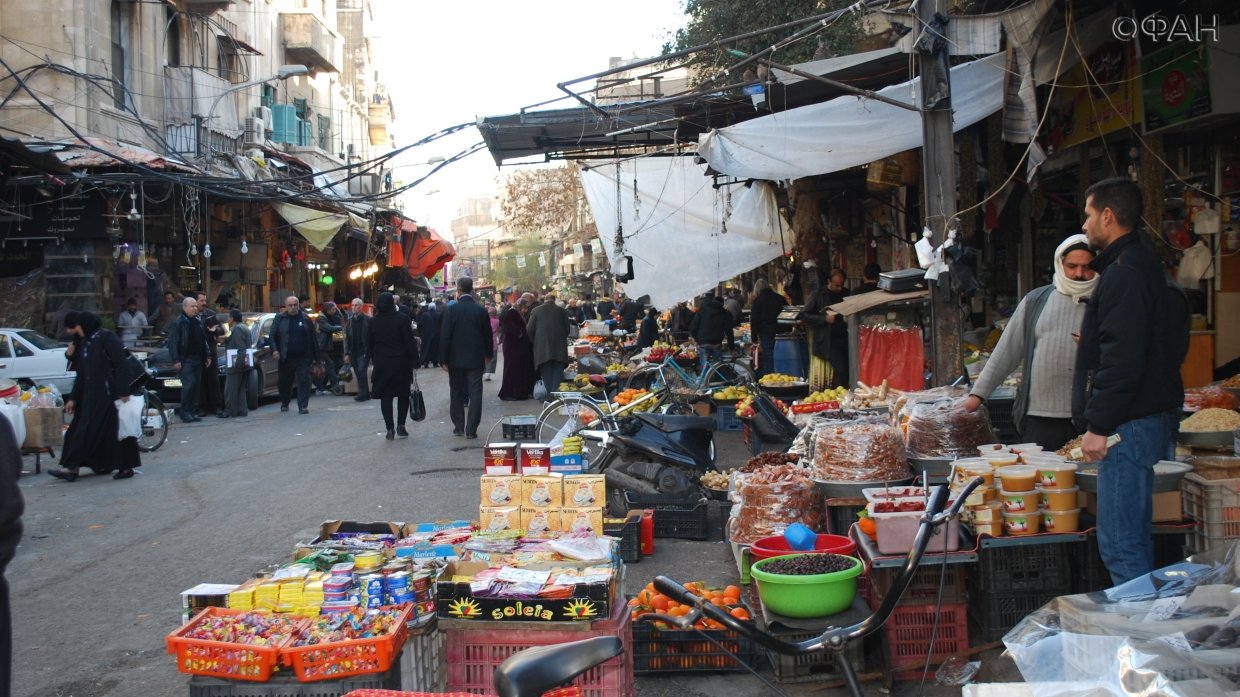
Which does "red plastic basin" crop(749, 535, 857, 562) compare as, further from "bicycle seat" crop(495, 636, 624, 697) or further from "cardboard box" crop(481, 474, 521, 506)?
"bicycle seat" crop(495, 636, 624, 697)

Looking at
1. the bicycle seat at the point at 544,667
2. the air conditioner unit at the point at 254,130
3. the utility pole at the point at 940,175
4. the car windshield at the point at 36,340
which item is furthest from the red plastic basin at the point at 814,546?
the air conditioner unit at the point at 254,130

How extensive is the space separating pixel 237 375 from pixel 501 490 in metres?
13.1

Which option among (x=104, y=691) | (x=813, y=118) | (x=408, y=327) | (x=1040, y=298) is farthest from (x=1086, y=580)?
(x=408, y=327)

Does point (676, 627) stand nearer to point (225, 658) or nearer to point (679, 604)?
point (225, 658)

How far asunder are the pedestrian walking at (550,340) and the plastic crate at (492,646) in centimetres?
1237

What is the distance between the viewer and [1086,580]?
17.4 ft

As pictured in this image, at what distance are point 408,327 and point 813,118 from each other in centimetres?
608

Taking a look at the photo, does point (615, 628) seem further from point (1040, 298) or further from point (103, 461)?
point (103, 461)

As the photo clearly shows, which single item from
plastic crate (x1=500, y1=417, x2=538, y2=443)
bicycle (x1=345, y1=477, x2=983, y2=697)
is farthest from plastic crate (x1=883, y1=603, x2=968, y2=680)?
plastic crate (x1=500, y1=417, x2=538, y2=443)

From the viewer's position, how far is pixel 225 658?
12.6 feet

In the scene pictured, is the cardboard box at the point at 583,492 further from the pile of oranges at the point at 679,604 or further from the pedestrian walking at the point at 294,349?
the pedestrian walking at the point at 294,349

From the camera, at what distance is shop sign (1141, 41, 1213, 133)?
8.45m

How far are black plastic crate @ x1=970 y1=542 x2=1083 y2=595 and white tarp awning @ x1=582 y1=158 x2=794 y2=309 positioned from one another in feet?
44.5

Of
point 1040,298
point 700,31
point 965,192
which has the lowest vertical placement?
point 1040,298
